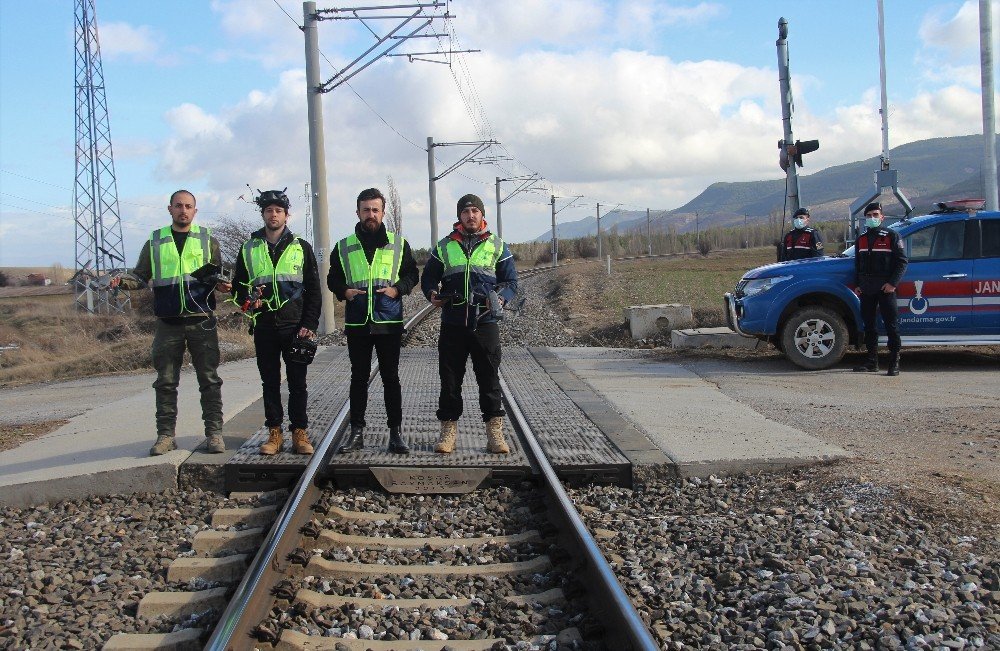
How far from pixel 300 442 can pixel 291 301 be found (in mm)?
1047

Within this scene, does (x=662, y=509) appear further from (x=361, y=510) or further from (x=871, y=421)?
(x=871, y=421)

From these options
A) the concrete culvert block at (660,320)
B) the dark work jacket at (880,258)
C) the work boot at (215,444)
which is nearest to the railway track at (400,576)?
the work boot at (215,444)

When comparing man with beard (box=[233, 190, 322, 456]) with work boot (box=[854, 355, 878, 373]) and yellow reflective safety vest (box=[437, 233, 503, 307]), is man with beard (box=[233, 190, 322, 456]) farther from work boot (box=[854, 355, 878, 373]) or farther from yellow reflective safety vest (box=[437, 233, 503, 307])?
work boot (box=[854, 355, 878, 373])

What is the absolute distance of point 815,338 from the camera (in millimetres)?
11711

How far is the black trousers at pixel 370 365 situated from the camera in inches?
277

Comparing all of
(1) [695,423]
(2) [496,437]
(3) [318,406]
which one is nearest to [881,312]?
(1) [695,423]

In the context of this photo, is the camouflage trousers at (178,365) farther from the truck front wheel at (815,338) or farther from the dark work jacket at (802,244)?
the dark work jacket at (802,244)

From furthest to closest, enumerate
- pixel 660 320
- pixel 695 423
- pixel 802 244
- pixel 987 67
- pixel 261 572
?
1. pixel 987 67
2. pixel 660 320
3. pixel 802 244
4. pixel 695 423
5. pixel 261 572

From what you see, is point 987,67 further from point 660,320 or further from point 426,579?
point 426,579

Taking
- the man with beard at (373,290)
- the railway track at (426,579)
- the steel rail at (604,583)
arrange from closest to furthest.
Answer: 1. the steel rail at (604,583)
2. the railway track at (426,579)
3. the man with beard at (373,290)

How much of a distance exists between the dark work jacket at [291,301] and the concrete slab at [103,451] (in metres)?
1.19

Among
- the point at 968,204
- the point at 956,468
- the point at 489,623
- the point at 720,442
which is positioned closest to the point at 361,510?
the point at 489,623

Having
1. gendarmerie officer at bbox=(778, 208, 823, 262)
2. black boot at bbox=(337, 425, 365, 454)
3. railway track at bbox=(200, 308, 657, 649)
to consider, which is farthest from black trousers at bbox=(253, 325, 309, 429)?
gendarmerie officer at bbox=(778, 208, 823, 262)

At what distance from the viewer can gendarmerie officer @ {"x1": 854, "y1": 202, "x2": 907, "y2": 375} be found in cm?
1101
